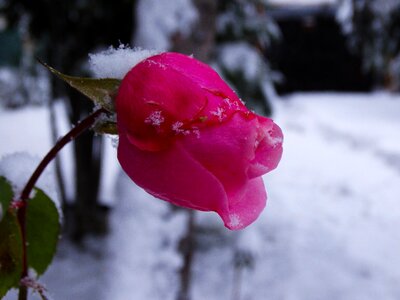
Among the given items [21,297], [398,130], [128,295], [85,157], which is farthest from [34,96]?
[21,297]

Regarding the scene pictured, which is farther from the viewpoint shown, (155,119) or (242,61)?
(242,61)

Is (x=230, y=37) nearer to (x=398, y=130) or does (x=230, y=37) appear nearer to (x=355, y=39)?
(x=355, y=39)

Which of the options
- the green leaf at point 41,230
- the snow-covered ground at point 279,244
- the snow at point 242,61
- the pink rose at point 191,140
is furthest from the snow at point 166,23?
the pink rose at point 191,140

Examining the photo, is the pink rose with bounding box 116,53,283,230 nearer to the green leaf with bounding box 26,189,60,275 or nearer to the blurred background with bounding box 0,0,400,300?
the blurred background with bounding box 0,0,400,300

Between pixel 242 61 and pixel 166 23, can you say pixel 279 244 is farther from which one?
pixel 166 23

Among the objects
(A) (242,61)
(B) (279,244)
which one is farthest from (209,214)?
(A) (242,61)

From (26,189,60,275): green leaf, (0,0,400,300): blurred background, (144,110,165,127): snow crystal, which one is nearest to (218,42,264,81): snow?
(0,0,400,300): blurred background

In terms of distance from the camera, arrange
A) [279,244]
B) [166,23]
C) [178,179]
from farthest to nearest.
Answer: [279,244], [166,23], [178,179]
